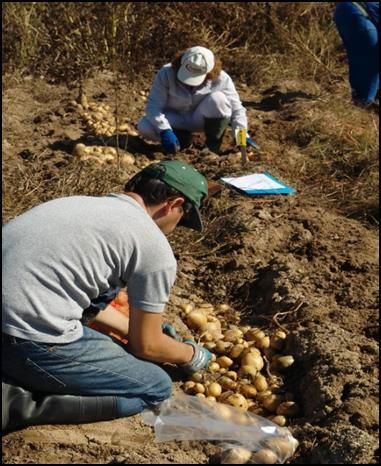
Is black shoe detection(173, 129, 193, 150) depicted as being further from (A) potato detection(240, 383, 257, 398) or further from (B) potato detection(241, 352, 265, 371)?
(A) potato detection(240, 383, 257, 398)

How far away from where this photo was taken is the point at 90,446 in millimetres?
2383

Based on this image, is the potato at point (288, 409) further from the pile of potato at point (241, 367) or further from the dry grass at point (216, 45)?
the dry grass at point (216, 45)

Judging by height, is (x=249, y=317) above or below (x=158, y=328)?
below

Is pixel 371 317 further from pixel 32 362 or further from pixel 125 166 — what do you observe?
pixel 125 166

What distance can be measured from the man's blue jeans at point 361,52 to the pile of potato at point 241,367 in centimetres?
325

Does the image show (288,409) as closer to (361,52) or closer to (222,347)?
(222,347)

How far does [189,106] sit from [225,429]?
9.34 feet

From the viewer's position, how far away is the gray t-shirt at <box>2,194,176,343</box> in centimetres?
216

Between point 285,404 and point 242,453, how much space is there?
1.35 feet

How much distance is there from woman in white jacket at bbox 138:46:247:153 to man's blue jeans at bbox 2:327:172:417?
8.13ft

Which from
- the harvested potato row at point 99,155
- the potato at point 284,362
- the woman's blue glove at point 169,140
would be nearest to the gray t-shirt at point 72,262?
the potato at point 284,362

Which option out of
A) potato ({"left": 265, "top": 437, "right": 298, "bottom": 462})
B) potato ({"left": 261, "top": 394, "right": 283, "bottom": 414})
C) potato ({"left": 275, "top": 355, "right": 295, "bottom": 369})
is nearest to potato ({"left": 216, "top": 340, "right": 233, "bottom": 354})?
potato ({"left": 275, "top": 355, "right": 295, "bottom": 369})

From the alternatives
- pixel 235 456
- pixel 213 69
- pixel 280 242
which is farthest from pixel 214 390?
pixel 213 69

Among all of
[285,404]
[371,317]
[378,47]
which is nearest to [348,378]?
[285,404]
